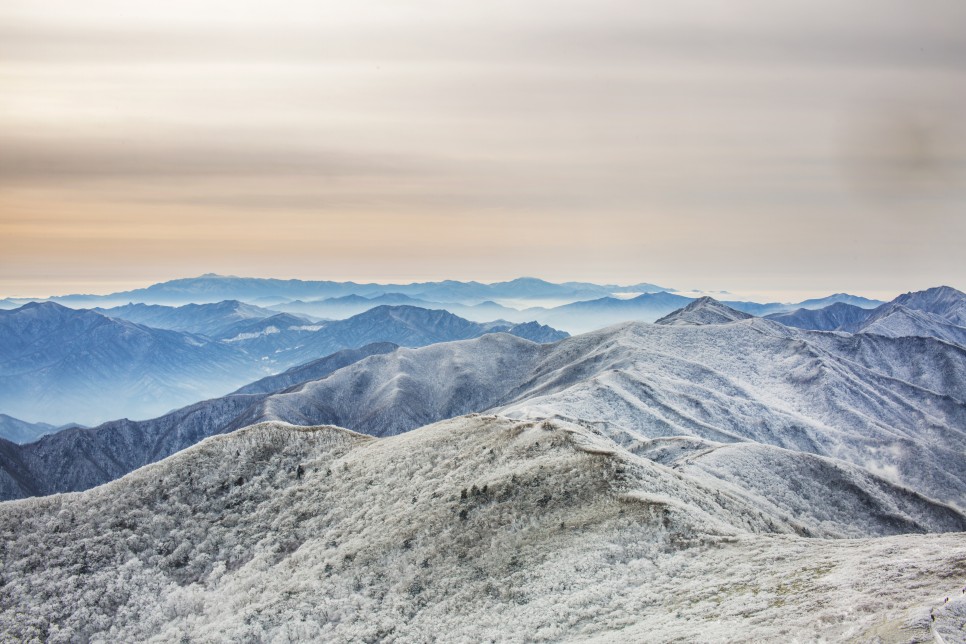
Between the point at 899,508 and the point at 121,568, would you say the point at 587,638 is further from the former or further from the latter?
the point at 899,508

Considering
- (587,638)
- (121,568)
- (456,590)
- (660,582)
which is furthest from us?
(121,568)

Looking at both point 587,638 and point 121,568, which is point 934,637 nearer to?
point 587,638

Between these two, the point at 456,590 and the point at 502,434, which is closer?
the point at 456,590

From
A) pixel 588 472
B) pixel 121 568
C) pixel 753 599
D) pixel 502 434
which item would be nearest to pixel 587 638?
pixel 753 599

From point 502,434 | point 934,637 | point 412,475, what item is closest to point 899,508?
point 502,434

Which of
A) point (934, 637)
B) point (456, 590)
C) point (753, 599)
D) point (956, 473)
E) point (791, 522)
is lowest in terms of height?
point (956, 473)

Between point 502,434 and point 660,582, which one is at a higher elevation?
point 502,434

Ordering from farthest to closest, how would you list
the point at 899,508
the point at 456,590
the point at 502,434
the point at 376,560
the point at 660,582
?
the point at 899,508 → the point at 502,434 → the point at 376,560 → the point at 456,590 → the point at 660,582
